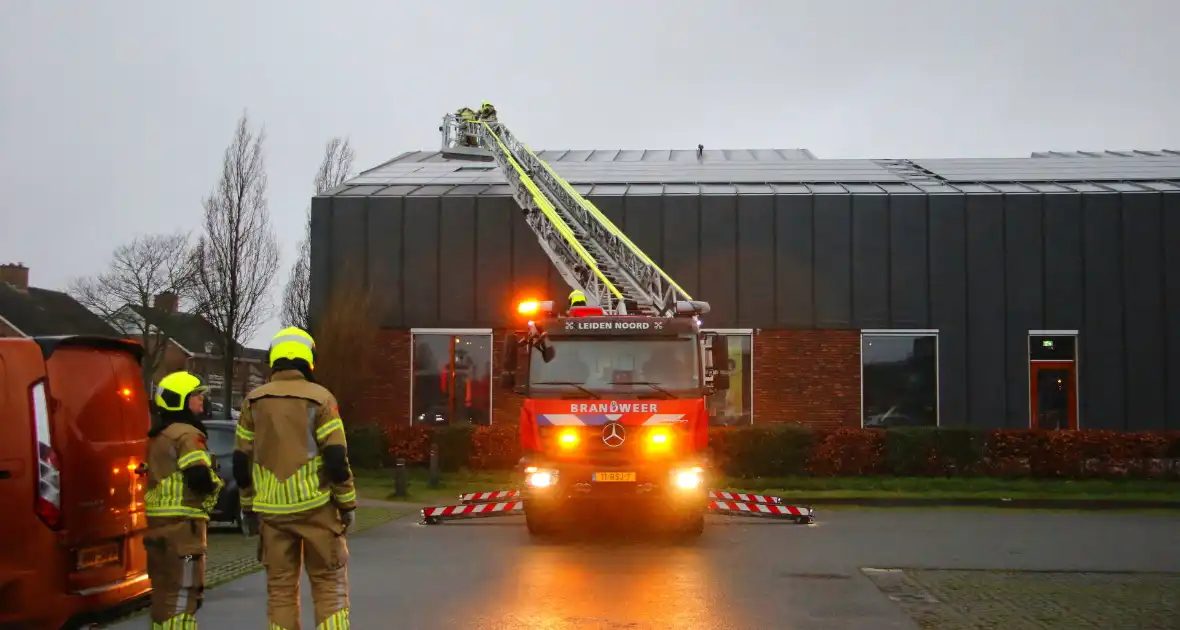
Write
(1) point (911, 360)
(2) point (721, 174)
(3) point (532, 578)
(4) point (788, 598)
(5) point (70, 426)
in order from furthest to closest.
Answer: (2) point (721, 174), (1) point (911, 360), (3) point (532, 578), (4) point (788, 598), (5) point (70, 426)

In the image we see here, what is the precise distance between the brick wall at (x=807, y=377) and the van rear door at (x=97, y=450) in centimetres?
1941

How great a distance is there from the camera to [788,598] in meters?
9.92

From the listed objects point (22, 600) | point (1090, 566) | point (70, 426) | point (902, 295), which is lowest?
point (1090, 566)

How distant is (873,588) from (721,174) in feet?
67.1

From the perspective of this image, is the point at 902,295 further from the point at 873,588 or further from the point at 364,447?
the point at 873,588

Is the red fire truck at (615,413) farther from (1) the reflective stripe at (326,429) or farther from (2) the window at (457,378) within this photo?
(2) the window at (457,378)

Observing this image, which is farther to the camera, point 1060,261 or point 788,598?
point 1060,261

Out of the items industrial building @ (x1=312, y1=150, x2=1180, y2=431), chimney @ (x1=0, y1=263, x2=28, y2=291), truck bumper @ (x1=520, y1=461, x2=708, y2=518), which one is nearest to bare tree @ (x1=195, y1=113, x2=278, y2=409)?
industrial building @ (x1=312, y1=150, x2=1180, y2=431)

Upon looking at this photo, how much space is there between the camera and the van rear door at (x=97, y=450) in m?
6.73

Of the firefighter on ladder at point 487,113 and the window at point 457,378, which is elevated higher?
the firefighter on ladder at point 487,113

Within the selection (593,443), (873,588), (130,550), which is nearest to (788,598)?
(873,588)

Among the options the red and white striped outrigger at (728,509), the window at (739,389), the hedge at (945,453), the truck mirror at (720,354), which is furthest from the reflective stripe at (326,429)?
the window at (739,389)

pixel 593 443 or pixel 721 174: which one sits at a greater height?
pixel 721 174

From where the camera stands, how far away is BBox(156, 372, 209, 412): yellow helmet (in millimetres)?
7520
